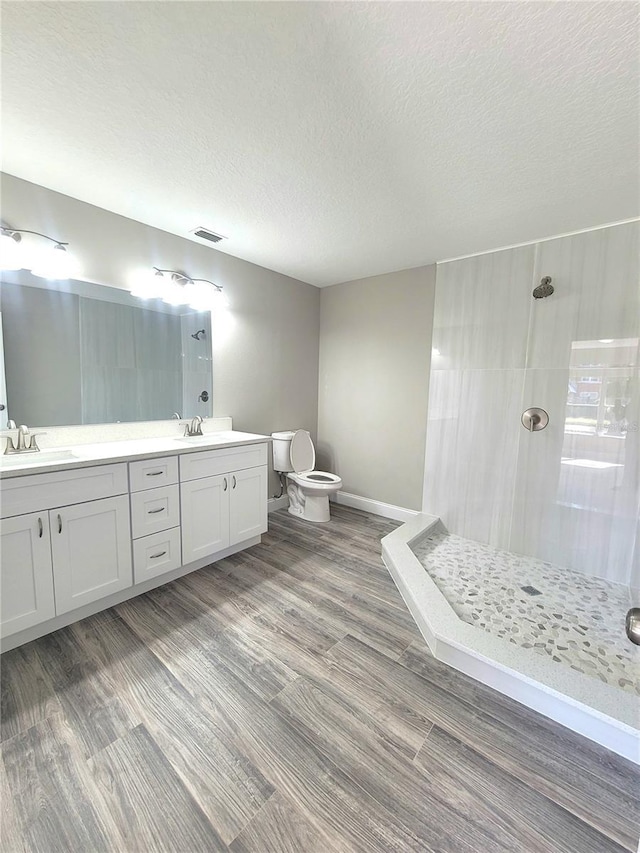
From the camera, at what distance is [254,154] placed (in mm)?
1634

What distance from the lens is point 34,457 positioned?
185 cm

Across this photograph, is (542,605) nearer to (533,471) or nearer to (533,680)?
(533,680)

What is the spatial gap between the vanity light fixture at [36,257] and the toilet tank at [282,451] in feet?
6.54

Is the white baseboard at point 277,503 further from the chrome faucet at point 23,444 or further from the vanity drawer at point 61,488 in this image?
the chrome faucet at point 23,444

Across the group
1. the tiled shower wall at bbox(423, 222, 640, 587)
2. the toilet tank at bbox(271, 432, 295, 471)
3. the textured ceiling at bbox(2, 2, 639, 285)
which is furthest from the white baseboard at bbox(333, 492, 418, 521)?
the textured ceiling at bbox(2, 2, 639, 285)

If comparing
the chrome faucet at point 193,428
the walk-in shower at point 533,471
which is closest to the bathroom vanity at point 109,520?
the chrome faucet at point 193,428

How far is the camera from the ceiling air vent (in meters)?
2.46

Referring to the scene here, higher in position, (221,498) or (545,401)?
(545,401)

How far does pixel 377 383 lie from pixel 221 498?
1.92 metres

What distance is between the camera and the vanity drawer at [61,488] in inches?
60.1

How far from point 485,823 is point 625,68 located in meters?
2.52

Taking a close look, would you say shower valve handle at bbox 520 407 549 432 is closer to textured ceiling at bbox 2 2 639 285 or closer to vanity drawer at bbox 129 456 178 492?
textured ceiling at bbox 2 2 639 285

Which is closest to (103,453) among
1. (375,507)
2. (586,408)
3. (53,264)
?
(53,264)

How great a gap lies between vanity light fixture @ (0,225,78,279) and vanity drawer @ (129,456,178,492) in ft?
4.08
